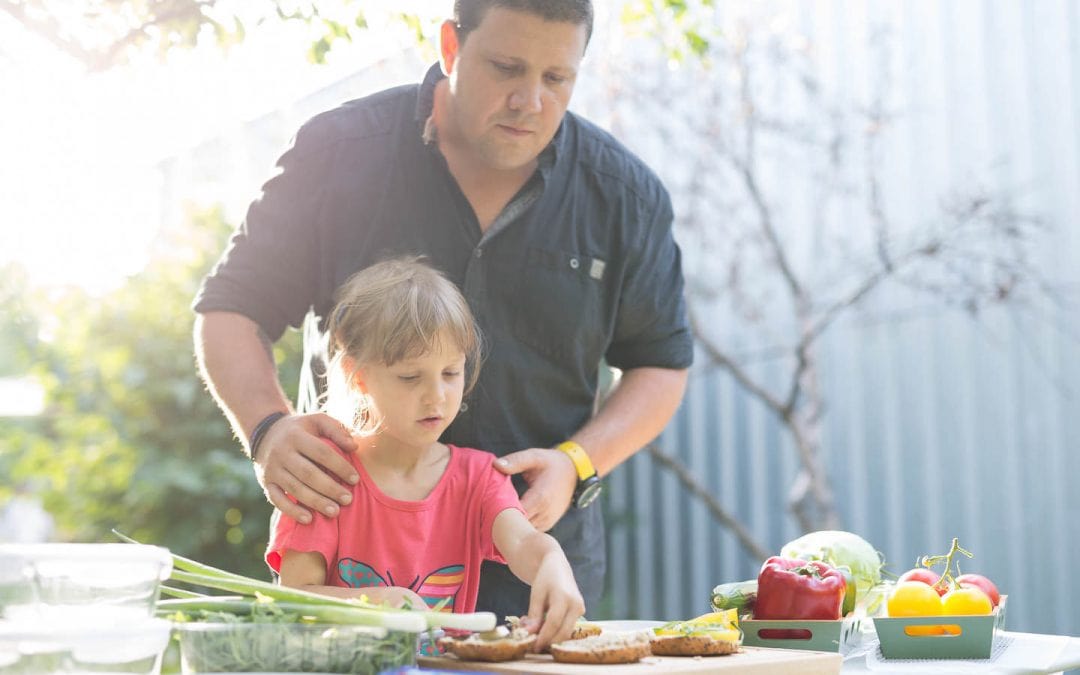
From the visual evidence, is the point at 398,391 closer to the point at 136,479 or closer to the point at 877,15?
the point at 136,479

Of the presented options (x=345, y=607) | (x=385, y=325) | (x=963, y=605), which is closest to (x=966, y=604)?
(x=963, y=605)

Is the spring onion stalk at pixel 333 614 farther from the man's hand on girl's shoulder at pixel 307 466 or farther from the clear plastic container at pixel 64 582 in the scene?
the man's hand on girl's shoulder at pixel 307 466

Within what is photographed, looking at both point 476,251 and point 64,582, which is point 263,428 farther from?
point 64,582

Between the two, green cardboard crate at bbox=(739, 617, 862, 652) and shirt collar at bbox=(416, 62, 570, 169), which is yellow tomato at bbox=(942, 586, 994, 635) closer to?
green cardboard crate at bbox=(739, 617, 862, 652)

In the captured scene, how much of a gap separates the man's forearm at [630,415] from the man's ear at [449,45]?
0.76 m

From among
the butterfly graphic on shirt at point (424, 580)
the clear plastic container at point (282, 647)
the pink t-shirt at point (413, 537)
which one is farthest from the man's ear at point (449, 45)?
the clear plastic container at point (282, 647)

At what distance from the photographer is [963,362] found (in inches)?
246

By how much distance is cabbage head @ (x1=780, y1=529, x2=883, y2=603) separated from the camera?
2553 mm

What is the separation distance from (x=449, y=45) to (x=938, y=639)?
1.46 metres

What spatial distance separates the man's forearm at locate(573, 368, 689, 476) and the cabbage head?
0.38 metres

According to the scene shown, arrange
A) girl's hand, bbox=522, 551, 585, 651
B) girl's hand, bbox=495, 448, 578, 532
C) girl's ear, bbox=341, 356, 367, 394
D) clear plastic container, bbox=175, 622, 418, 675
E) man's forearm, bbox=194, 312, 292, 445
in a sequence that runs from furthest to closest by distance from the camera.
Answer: man's forearm, bbox=194, 312, 292, 445
girl's hand, bbox=495, 448, 578, 532
girl's ear, bbox=341, 356, 367, 394
girl's hand, bbox=522, 551, 585, 651
clear plastic container, bbox=175, 622, 418, 675

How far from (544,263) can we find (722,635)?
107 cm

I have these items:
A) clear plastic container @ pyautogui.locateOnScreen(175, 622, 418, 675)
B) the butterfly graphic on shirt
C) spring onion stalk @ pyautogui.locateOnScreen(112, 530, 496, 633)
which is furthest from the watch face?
clear plastic container @ pyautogui.locateOnScreen(175, 622, 418, 675)

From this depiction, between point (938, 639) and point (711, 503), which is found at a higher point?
point (711, 503)
